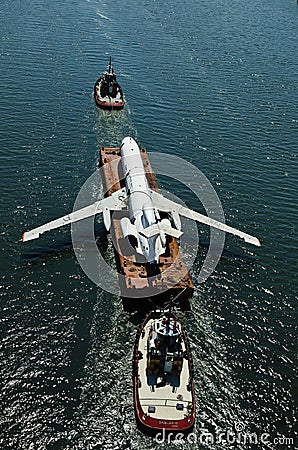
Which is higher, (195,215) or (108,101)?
(108,101)

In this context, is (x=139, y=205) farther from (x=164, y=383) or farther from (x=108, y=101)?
(x=108, y=101)

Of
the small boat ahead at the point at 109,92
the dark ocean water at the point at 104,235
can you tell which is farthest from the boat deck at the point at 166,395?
the small boat ahead at the point at 109,92

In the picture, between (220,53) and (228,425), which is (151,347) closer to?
(228,425)

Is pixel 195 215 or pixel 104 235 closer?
pixel 104 235

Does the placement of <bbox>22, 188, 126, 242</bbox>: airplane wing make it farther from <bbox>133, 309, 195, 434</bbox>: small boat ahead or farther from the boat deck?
the boat deck

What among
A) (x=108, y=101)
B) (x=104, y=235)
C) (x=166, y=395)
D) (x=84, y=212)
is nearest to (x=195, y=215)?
(x=104, y=235)

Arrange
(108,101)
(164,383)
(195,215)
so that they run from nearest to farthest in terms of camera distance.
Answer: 1. (164,383)
2. (195,215)
3. (108,101)

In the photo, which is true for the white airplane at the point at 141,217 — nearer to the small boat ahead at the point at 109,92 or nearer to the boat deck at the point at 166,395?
the boat deck at the point at 166,395
